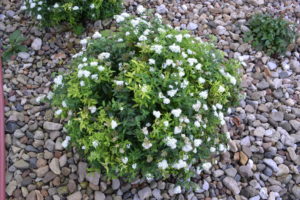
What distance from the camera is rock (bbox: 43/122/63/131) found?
308 cm

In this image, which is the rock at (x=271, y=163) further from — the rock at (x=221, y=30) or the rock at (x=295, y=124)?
the rock at (x=221, y=30)

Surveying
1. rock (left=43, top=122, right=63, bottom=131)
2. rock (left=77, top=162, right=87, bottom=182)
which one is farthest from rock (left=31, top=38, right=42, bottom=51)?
rock (left=77, top=162, right=87, bottom=182)

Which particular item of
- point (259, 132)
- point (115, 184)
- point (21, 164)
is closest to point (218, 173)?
point (259, 132)

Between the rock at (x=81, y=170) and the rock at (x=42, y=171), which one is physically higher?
the rock at (x=81, y=170)

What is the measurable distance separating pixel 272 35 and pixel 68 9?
1.88m

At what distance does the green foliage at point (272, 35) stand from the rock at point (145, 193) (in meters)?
1.80

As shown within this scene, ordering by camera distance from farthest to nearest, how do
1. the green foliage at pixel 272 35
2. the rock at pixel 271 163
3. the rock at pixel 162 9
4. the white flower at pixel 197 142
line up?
the rock at pixel 162 9
the green foliage at pixel 272 35
the rock at pixel 271 163
the white flower at pixel 197 142

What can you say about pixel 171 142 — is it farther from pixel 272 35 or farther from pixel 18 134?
pixel 272 35

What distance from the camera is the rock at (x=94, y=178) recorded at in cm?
282

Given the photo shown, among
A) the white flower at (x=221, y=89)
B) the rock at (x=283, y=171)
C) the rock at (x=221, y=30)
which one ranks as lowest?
the rock at (x=283, y=171)

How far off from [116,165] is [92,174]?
372 millimetres

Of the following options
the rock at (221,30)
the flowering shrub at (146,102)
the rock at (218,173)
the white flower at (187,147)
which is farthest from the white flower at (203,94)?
the rock at (221,30)

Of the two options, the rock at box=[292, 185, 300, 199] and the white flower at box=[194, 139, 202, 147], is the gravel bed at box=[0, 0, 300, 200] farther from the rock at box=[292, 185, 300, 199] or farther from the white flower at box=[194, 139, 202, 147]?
the white flower at box=[194, 139, 202, 147]

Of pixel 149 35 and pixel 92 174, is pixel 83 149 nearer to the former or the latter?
pixel 92 174
